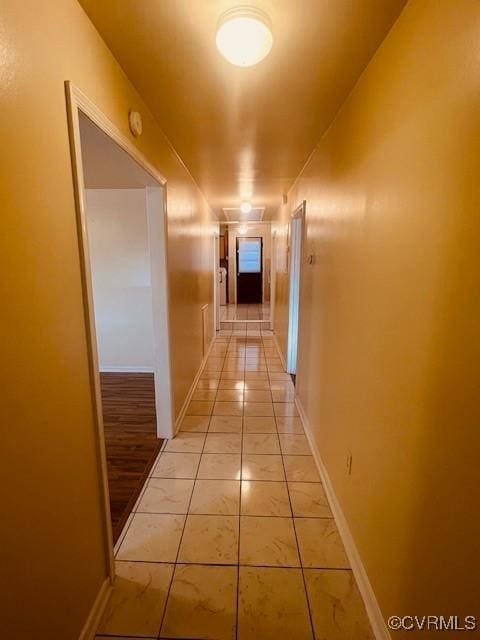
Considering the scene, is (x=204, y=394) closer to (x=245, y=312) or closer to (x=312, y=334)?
(x=312, y=334)

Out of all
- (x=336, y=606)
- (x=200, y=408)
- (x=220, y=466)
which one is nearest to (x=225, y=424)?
(x=200, y=408)

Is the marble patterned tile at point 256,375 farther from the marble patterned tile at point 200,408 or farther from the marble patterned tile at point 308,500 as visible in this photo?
the marble patterned tile at point 308,500

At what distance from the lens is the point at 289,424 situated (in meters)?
2.72

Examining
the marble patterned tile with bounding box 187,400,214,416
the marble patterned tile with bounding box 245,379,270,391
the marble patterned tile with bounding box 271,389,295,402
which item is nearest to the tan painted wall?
the marble patterned tile with bounding box 187,400,214,416

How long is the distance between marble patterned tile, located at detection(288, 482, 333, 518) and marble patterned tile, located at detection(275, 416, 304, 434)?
63 cm

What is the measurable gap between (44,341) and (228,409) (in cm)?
228

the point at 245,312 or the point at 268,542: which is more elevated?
the point at 245,312

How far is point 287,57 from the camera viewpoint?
134cm

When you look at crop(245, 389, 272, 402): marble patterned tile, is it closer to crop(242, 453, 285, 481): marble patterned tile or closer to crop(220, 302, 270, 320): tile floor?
crop(242, 453, 285, 481): marble patterned tile

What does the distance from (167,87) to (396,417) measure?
73.9 inches

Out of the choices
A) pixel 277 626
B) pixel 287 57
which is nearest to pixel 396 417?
pixel 277 626

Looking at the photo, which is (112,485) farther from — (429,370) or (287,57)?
(287,57)

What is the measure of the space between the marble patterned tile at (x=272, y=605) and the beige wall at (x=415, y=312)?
12.9 inches

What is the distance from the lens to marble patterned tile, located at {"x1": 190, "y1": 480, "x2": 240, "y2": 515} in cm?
178
